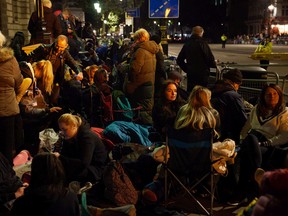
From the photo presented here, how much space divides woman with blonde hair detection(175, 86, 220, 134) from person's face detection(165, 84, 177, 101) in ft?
3.09

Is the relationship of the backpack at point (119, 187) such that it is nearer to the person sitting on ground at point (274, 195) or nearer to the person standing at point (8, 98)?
the person standing at point (8, 98)

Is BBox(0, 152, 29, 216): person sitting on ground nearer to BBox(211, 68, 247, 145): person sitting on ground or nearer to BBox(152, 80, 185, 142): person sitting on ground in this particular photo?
BBox(152, 80, 185, 142): person sitting on ground

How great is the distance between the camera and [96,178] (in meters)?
5.48

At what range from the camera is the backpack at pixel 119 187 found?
5.25 m

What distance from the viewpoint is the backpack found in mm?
5254

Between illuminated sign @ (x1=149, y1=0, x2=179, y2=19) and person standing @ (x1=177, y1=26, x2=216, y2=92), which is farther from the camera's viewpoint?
illuminated sign @ (x1=149, y1=0, x2=179, y2=19)

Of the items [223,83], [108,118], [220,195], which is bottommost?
[220,195]

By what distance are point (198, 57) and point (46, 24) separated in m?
4.60

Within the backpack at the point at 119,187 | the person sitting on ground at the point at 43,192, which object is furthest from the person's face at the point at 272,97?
the person sitting on ground at the point at 43,192

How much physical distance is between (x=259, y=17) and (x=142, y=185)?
108804 millimetres

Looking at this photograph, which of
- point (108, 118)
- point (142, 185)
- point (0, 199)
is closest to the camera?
point (0, 199)

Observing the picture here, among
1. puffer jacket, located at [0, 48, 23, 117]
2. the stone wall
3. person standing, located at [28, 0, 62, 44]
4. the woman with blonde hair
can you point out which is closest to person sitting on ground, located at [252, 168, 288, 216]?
the woman with blonde hair

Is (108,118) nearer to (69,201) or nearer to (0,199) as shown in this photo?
(0,199)

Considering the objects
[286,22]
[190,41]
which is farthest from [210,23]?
[190,41]
